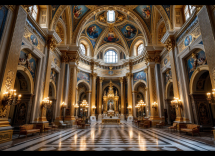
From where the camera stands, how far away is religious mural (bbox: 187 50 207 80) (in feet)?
28.3

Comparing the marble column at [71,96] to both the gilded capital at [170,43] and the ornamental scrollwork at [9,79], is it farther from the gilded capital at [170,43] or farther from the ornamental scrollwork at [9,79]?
the gilded capital at [170,43]

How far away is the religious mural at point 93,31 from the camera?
21.1 meters

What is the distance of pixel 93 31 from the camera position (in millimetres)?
21703

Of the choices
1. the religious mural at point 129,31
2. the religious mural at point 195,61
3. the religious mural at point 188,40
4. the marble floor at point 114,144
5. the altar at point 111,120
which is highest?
the religious mural at point 129,31

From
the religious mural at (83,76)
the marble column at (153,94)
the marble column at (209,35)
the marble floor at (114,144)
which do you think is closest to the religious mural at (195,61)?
the marble column at (209,35)

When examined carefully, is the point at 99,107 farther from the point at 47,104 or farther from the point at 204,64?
the point at 204,64

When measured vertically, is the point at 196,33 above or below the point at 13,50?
above

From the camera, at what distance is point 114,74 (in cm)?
2430

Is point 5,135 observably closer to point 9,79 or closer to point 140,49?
point 9,79

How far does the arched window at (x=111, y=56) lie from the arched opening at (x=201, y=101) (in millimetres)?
16329

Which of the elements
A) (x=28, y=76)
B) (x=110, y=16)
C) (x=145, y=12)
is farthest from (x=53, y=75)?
(x=110, y=16)

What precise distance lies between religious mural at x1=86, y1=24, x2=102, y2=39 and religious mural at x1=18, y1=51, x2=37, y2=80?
42.3ft
